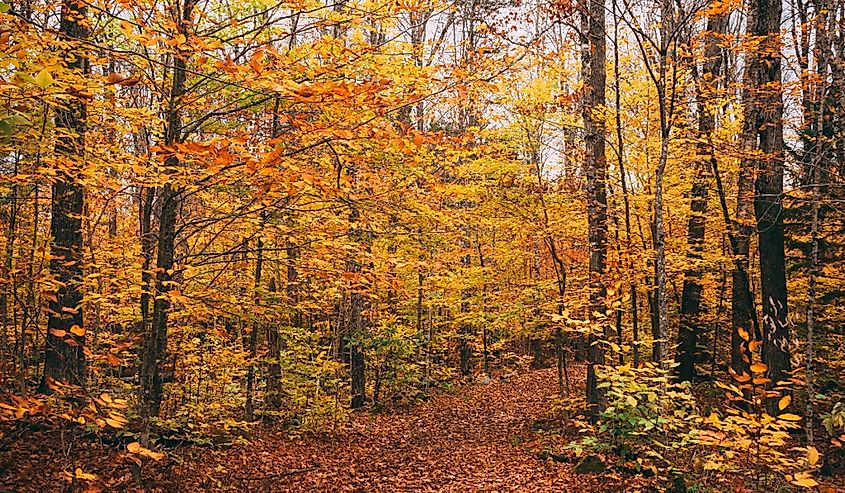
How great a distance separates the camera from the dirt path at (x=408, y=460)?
7453 mm

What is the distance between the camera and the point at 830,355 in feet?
36.1

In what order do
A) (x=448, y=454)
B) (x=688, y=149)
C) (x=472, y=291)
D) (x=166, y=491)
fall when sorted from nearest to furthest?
(x=166, y=491)
(x=448, y=454)
(x=688, y=149)
(x=472, y=291)

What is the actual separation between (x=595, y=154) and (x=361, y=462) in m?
6.89

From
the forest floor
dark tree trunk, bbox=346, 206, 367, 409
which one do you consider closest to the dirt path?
the forest floor

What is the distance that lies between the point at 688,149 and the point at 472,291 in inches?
376

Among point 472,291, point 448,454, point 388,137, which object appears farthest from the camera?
point 472,291

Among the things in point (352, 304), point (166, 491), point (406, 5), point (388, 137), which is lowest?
point (166, 491)

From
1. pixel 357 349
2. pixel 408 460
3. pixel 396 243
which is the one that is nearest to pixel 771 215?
pixel 396 243

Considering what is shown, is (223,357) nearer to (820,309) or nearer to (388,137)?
(388,137)

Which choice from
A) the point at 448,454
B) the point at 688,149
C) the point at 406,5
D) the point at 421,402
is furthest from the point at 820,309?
the point at 406,5

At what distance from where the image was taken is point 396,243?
1199 centimetres

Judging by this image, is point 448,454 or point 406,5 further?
point 448,454

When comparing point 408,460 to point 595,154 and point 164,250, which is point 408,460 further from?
point 595,154

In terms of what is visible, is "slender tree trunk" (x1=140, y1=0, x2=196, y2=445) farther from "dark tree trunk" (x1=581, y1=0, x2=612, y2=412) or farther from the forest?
"dark tree trunk" (x1=581, y1=0, x2=612, y2=412)
